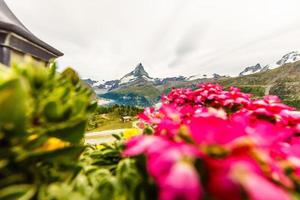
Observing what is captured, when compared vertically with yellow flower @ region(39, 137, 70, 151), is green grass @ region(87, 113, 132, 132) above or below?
below

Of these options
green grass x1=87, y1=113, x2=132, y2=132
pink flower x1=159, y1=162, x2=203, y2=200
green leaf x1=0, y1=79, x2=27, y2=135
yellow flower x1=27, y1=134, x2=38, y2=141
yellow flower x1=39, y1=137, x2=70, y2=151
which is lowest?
green grass x1=87, y1=113, x2=132, y2=132

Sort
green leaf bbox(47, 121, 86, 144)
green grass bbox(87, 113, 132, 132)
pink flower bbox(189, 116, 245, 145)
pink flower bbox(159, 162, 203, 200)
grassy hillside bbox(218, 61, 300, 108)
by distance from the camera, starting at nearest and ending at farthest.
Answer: pink flower bbox(159, 162, 203, 200), pink flower bbox(189, 116, 245, 145), green leaf bbox(47, 121, 86, 144), green grass bbox(87, 113, 132, 132), grassy hillside bbox(218, 61, 300, 108)

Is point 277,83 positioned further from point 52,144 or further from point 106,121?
point 52,144

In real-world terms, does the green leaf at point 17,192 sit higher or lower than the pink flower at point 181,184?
lower

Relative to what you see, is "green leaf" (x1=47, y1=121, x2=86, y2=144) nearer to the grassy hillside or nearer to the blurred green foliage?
the blurred green foliage

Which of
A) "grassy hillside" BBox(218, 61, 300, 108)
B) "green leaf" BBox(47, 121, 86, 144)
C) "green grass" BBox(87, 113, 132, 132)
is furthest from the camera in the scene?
"grassy hillside" BBox(218, 61, 300, 108)

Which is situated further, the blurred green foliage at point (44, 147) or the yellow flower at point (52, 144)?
the yellow flower at point (52, 144)

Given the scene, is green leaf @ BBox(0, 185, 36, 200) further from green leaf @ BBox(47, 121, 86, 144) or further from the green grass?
the green grass

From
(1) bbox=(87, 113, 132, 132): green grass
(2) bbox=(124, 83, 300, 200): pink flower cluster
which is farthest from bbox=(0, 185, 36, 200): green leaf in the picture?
(1) bbox=(87, 113, 132, 132): green grass

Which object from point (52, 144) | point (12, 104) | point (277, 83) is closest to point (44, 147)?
point (52, 144)

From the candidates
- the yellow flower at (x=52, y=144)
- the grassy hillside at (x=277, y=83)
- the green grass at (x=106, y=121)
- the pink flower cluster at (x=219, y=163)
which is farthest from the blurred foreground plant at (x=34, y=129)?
the grassy hillside at (x=277, y=83)

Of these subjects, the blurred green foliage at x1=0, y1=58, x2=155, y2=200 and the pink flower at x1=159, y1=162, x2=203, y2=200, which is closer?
the pink flower at x1=159, y1=162, x2=203, y2=200

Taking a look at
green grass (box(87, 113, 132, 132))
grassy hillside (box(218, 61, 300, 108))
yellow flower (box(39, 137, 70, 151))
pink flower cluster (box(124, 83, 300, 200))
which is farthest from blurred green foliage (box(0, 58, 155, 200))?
grassy hillside (box(218, 61, 300, 108))

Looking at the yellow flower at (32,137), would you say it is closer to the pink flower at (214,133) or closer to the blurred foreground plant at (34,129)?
the blurred foreground plant at (34,129)
